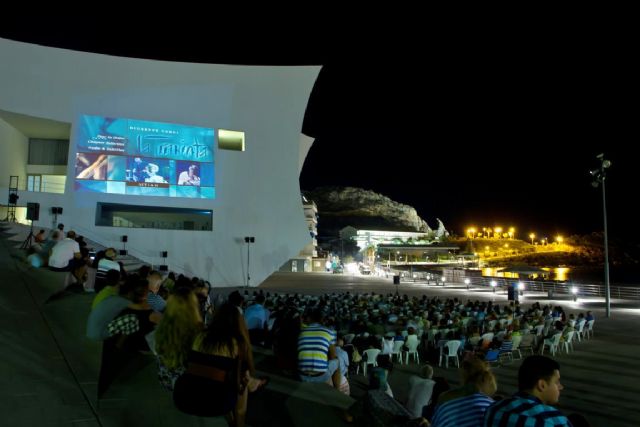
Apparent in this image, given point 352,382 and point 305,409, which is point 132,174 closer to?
point 352,382

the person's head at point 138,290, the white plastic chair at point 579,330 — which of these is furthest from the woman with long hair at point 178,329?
the white plastic chair at point 579,330

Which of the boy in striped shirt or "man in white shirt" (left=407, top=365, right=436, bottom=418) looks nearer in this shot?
"man in white shirt" (left=407, top=365, right=436, bottom=418)

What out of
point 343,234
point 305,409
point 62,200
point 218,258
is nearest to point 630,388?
point 305,409

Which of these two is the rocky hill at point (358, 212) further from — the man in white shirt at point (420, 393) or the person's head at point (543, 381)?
the person's head at point (543, 381)

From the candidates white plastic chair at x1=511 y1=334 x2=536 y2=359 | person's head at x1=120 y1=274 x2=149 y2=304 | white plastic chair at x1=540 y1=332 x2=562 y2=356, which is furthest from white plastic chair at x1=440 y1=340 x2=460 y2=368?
person's head at x1=120 y1=274 x2=149 y2=304

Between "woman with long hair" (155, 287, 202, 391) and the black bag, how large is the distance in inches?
16.5

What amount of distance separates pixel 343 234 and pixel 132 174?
8569 cm

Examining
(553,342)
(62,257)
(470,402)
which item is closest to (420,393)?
(470,402)

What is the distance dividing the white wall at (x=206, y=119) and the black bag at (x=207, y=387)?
24.5 m

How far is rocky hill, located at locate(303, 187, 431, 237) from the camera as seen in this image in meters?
141

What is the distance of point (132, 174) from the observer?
2559 centimetres

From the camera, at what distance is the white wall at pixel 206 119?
24906mm

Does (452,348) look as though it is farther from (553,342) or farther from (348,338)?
(553,342)

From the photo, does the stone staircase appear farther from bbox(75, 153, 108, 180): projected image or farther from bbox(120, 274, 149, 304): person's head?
bbox(120, 274, 149, 304): person's head
